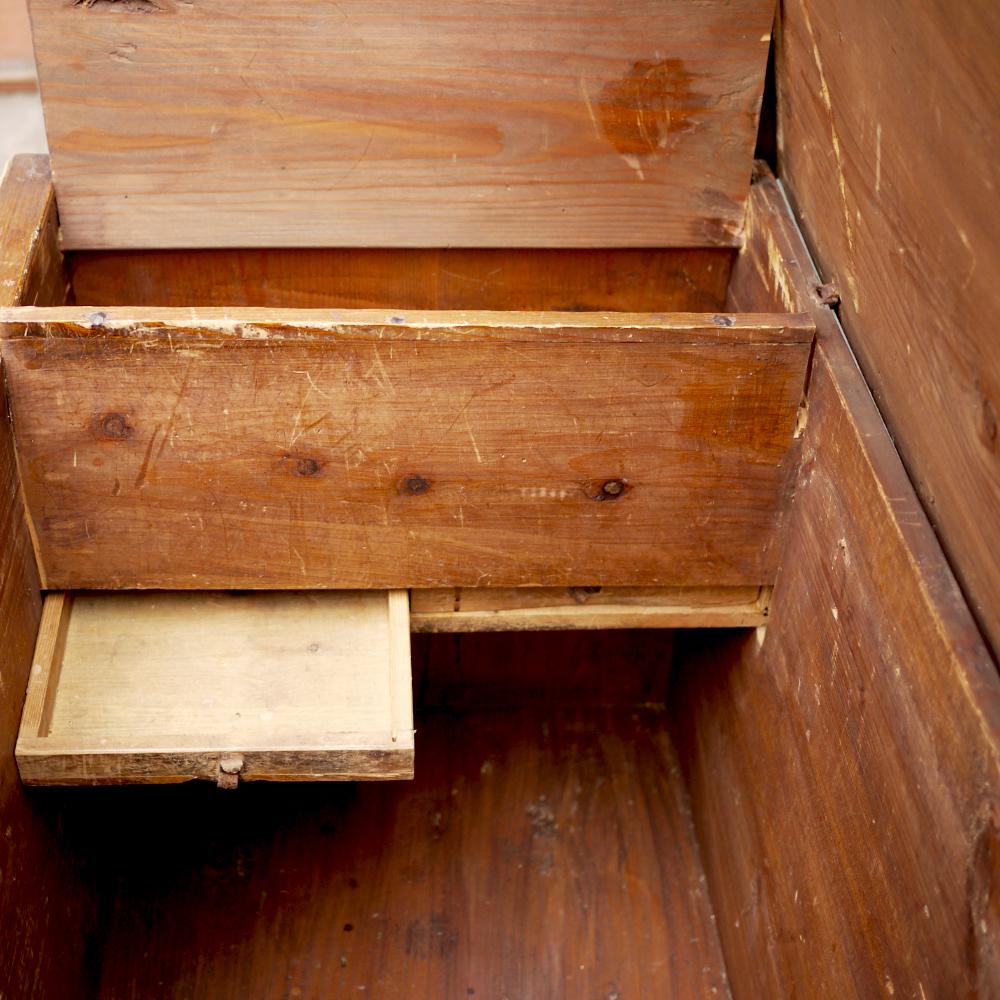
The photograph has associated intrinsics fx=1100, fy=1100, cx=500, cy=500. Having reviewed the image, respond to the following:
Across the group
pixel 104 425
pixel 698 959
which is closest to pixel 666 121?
pixel 104 425

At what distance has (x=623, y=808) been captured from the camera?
1683mm

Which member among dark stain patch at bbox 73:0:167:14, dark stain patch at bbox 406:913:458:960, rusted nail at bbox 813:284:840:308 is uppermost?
dark stain patch at bbox 73:0:167:14

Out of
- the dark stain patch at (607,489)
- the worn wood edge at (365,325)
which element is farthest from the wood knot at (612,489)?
the worn wood edge at (365,325)

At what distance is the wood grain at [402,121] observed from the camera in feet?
4.18

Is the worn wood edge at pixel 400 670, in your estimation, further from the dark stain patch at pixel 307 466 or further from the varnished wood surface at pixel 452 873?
the varnished wood surface at pixel 452 873

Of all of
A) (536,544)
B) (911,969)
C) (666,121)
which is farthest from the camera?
(666,121)

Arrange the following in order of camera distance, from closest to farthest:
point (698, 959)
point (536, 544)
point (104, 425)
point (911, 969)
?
point (911, 969), point (104, 425), point (536, 544), point (698, 959)

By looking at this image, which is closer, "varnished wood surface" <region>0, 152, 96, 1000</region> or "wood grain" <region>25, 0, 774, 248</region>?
"varnished wood surface" <region>0, 152, 96, 1000</region>

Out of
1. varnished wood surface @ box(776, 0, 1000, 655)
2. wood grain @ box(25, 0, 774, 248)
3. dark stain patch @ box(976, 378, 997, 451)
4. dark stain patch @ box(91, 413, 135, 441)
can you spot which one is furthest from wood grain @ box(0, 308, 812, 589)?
wood grain @ box(25, 0, 774, 248)

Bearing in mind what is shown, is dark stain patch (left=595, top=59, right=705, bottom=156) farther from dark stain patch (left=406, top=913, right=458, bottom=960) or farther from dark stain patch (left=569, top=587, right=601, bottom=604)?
dark stain patch (left=406, top=913, right=458, bottom=960)

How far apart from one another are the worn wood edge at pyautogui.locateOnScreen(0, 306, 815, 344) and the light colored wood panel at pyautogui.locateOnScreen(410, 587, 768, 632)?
0.34 meters

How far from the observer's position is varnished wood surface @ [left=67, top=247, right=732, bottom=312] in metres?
1.40

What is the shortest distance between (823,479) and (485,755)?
2.84 feet

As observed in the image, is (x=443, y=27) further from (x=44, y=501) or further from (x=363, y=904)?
(x=363, y=904)
